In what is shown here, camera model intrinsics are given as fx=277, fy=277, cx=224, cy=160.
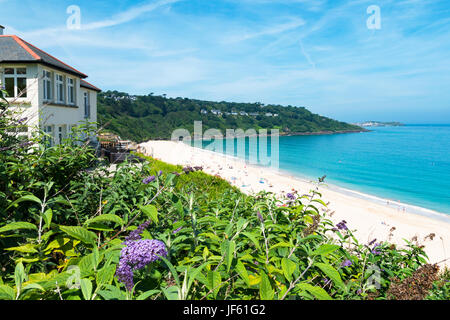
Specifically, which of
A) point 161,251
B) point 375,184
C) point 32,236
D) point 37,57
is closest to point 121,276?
point 161,251

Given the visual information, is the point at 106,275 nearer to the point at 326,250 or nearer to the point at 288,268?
the point at 288,268

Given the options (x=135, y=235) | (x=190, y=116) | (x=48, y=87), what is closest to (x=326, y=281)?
(x=135, y=235)

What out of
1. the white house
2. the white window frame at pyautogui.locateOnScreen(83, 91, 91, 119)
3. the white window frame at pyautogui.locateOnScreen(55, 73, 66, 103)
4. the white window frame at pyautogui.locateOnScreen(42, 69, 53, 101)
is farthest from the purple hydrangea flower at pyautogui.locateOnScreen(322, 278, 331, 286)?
the white window frame at pyautogui.locateOnScreen(83, 91, 91, 119)

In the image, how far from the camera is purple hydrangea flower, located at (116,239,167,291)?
3.80ft

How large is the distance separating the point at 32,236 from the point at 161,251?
923 mm

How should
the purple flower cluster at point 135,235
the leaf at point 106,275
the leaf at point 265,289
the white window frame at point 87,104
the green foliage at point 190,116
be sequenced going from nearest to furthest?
the leaf at point 106,275 → the leaf at point 265,289 → the purple flower cluster at point 135,235 → the white window frame at point 87,104 → the green foliage at point 190,116

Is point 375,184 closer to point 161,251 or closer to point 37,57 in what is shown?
point 37,57

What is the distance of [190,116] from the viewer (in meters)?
86.4

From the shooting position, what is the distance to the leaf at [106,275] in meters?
1.14

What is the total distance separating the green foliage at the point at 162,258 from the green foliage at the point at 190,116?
5164 centimetres

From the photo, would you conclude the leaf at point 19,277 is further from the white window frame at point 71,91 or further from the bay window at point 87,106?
the bay window at point 87,106

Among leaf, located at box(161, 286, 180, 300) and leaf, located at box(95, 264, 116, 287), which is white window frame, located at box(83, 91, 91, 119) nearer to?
leaf, located at box(95, 264, 116, 287)

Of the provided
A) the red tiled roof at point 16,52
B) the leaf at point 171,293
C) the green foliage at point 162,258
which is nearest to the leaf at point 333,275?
the green foliage at point 162,258

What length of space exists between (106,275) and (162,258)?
0.81ft
